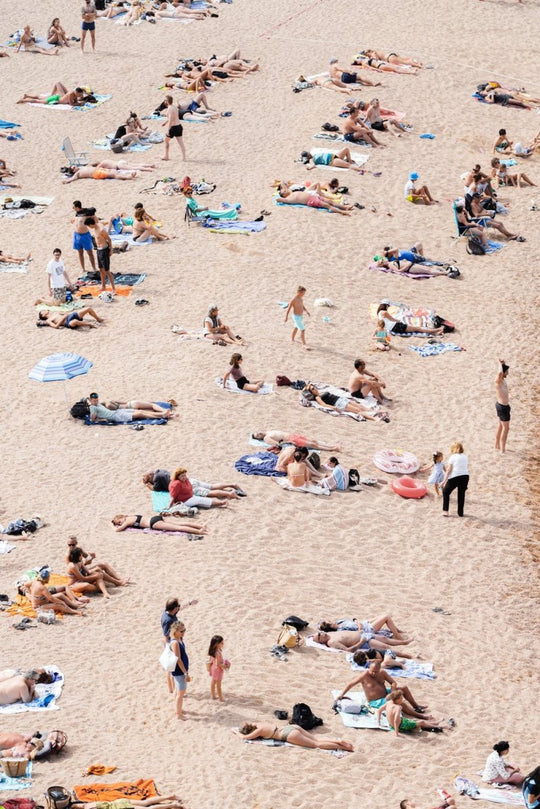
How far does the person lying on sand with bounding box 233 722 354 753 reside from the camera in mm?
13090

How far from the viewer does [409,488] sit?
18.8 m

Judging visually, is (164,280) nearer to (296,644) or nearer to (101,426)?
(101,426)

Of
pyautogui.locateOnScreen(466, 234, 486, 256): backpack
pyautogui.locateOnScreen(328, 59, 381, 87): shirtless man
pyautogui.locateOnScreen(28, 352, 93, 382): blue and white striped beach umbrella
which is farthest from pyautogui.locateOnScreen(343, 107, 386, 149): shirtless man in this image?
pyautogui.locateOnScreen(28, 352, 93, 382): blue and white striped beach umbrella

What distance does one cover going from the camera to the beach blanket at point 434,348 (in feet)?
76.2

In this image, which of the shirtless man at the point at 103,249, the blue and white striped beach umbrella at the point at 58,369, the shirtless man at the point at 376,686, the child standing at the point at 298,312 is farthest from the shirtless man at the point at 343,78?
the shirtless man at the point at 376,686

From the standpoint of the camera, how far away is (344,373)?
2200cm

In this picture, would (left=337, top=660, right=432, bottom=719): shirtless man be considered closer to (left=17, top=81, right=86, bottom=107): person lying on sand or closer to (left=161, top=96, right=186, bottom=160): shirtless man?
(left=161, top=96, right=186, bottom=160): shirtless man

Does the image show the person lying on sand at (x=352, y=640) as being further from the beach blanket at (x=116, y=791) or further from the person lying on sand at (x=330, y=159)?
the person lying on sand at (x=330, y=159)

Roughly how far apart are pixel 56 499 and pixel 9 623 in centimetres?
312

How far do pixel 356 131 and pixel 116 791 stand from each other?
71.2 ft

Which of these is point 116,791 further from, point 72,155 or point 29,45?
point 29,45

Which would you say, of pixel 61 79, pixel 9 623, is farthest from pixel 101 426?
pixel 61 79

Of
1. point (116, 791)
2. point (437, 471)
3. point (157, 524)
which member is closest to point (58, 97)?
point (437, 471)

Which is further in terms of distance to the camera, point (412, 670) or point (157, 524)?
point (157, 524)
